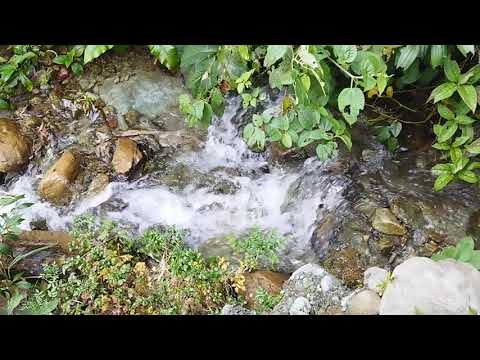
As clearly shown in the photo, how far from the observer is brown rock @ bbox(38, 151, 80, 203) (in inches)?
178

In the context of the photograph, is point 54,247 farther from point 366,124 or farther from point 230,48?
point 366,124

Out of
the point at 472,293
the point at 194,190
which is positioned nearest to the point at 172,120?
the point at 194,190

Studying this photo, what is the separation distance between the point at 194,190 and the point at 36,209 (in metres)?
1.72

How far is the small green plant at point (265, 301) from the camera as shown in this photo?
321cm

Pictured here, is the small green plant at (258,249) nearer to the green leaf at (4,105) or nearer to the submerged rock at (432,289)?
the submerged rock at (432,289)

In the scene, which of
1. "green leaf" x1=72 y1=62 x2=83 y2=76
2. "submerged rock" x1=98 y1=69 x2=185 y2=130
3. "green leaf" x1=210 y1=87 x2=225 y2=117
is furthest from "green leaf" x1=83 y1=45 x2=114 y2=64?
"green leaf" x1=72 y1=62 x2=83 y2=76

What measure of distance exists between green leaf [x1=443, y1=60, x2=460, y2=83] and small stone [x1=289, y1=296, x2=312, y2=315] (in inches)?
71.2

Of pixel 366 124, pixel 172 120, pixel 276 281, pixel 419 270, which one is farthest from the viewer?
pixel 172 120

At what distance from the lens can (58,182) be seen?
4547 millimetres

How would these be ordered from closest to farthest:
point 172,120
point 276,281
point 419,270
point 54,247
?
point 419,270, point 276,281, point 54,247, point 172,120

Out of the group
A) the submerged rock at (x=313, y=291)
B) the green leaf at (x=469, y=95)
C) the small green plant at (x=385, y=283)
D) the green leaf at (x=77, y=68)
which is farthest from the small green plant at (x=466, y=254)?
the green leaf at (x=77, y=68)

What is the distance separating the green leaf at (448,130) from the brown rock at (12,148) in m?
4.38

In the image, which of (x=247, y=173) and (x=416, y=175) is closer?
(x=416, y=175)

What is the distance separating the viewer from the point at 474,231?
3682 mm
